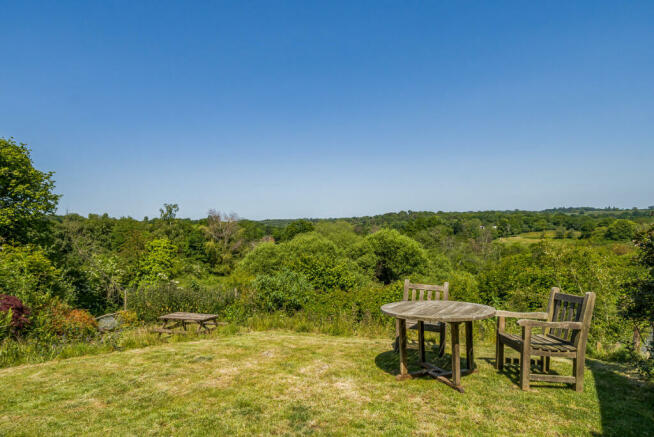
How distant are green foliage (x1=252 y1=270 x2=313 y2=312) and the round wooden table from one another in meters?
4.45

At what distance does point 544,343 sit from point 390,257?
2769 centimetres

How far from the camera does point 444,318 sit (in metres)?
3.64

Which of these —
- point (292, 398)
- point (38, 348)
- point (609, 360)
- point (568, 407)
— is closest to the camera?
point (568, 407)

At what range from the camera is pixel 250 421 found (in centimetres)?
327

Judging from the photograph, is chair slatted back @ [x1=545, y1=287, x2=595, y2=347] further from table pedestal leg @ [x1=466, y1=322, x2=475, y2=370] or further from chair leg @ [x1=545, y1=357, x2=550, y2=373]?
table pedestal leg @ [x1=466, y1=322, x2=475, y2=370]

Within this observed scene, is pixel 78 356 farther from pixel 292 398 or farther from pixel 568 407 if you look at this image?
pixel 568 407

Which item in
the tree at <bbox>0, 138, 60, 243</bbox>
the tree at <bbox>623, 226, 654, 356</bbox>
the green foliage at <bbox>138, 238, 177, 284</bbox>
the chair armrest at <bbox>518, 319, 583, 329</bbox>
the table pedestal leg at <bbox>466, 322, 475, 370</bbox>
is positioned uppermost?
the tree at <bbox>0, 138, 60, 243</bbox>

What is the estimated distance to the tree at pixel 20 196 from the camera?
17.2 metres

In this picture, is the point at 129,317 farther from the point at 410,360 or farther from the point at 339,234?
the point at 339,234

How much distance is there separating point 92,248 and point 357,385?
37128mm

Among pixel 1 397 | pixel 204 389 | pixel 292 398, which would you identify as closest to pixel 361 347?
pixel 292 398

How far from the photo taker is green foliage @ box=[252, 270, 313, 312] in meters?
8.71

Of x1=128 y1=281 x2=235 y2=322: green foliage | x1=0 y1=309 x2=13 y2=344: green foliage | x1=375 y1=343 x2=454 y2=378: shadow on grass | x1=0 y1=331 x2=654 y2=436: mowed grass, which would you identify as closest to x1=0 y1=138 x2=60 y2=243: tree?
x1=128 y1=281 x2=235 y2=322: green foliage

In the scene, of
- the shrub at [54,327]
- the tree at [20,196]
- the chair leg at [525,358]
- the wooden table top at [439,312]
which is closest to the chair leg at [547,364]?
the chair leg at [525,358]
